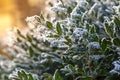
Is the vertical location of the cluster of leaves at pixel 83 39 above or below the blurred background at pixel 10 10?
below

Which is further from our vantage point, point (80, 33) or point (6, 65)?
point (6, 65)

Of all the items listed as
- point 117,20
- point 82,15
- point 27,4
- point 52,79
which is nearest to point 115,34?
point 117,20

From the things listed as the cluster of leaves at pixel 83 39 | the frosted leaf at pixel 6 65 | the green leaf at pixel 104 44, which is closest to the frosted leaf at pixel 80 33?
the cluster of leaves at pixel 83 39

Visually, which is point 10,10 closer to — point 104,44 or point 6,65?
point 6,65

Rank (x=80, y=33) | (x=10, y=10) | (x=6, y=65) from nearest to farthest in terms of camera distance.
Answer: (x=80, y=33), (x=6, y=65), (x=10, y=10)

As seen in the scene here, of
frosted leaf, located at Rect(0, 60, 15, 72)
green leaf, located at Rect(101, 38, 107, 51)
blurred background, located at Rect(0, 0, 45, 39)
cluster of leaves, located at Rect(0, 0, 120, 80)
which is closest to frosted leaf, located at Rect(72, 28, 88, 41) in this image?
cluster of leaves, located at Rect(0, 0, 120, 80)

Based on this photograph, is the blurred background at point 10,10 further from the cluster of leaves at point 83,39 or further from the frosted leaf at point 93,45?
the frosted leaf at point 93,45

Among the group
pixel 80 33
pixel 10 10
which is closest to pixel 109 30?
pixel 80 33

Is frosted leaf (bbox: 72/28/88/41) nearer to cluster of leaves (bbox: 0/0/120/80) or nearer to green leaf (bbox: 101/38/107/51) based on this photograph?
cluster of leaves (bbox: 0/0/120/80)

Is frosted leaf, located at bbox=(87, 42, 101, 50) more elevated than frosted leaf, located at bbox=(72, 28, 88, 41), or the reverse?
frosted leaf, located at bbox=(72, 28, 88, 41)

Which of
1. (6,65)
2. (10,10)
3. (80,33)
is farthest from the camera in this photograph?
(10,10)

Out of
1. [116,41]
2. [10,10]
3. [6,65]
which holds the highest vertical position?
[10,10]
